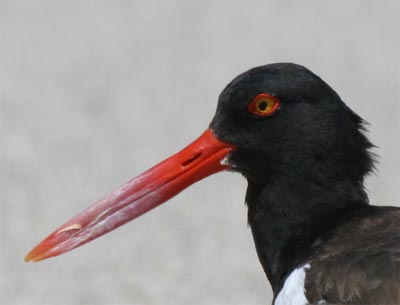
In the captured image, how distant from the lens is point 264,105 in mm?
5867

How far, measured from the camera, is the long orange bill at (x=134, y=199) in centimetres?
609

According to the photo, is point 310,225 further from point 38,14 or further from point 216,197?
point 38,14

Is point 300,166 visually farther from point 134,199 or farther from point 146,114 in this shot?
point 146,114

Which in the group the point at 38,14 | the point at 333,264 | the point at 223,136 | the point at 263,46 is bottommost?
the point at 333,264

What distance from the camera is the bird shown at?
5746 millimetres

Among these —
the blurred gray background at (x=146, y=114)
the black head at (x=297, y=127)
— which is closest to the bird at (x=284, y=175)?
the black head at (x=297, y=127)

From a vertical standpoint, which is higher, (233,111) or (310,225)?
(233,111)

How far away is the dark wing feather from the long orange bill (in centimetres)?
74

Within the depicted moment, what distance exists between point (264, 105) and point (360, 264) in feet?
3.14

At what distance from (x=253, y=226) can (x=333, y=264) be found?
74cm

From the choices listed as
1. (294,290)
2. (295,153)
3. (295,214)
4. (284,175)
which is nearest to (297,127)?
(295,153)

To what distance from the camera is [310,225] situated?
5.87 m

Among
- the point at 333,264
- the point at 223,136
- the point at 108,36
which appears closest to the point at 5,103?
the point at 108,36

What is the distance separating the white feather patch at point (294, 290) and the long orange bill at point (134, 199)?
0.73 m
